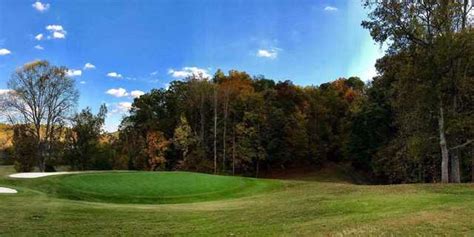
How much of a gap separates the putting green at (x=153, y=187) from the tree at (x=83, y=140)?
30093 mm

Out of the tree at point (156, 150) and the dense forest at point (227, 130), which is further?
the tree at point (156, 150)

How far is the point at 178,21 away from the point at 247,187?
38.0 feet

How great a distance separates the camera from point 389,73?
2672cm

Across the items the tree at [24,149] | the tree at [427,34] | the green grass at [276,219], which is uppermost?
the tree at [427,34]

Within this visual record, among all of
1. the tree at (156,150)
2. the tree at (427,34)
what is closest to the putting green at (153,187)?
the tree at (427,34)

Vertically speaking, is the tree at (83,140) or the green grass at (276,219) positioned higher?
the tree at (83,140)

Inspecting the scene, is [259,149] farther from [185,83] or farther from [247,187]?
[247,187]

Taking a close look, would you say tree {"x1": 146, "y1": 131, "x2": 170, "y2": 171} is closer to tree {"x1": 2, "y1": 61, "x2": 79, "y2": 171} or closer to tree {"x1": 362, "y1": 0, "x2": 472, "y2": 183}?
tree {"x1": 2, "y1": 61, "x2": 79, "y2": 171}

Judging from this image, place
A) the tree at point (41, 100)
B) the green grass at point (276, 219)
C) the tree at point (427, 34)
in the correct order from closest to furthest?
the green grass at point (276, 219)
the tree at point (427, 34)
the tree at point (41, 100)

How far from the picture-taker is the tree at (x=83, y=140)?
57844mm

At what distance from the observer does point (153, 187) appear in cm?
2709

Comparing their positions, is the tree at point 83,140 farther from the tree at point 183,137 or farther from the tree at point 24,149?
the tree at point 183,137

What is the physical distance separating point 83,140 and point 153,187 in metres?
35.0

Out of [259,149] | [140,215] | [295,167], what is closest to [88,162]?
[259,149]
